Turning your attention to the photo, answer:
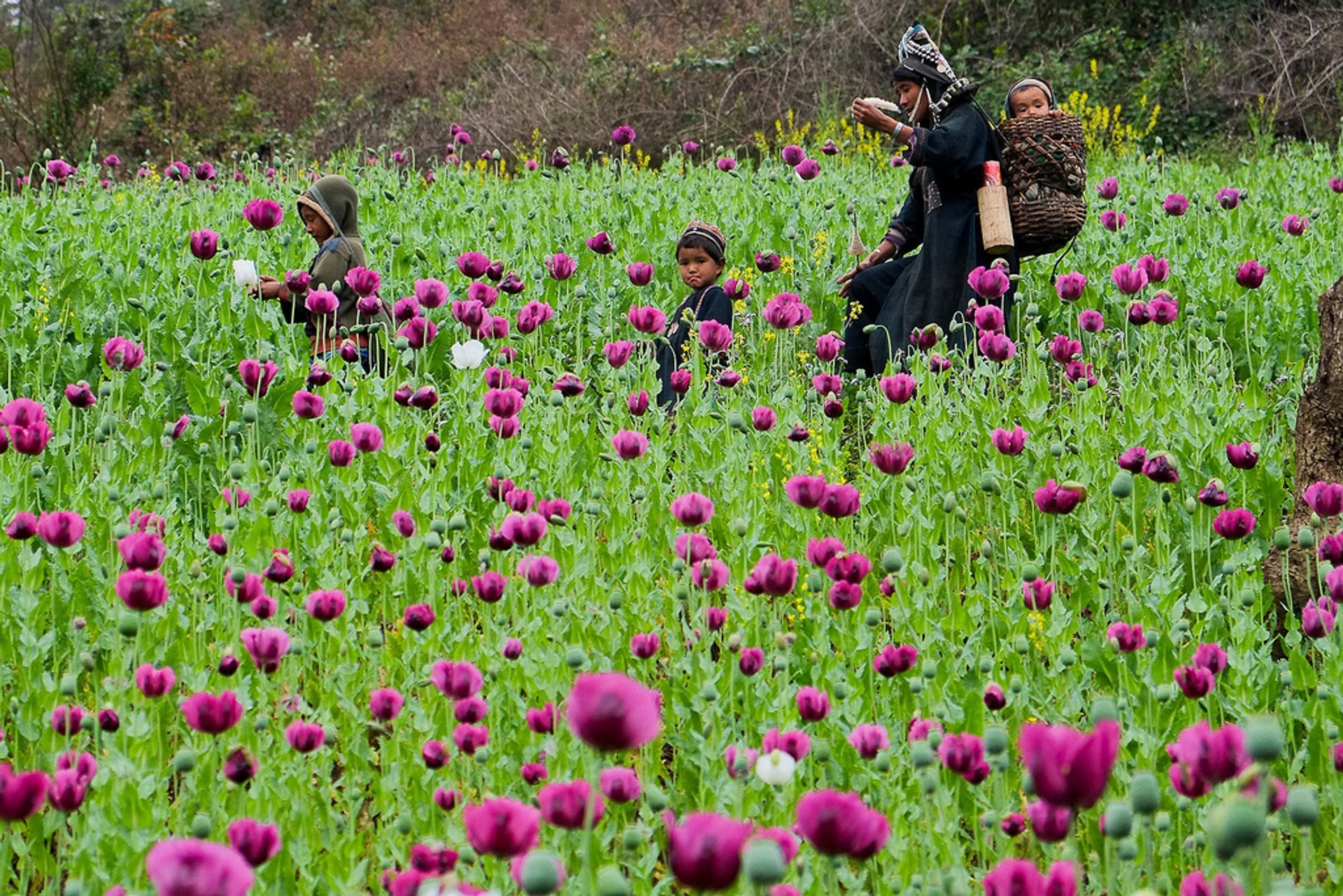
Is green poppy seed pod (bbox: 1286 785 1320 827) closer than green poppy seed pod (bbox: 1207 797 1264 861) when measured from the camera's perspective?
No

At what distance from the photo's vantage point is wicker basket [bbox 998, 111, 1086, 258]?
588 centimetres

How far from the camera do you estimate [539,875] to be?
1271mm

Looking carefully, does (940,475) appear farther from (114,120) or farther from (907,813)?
(114,120)

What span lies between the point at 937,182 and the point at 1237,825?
200 inches

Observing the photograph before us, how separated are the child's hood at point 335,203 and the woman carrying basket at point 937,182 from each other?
7.93ft

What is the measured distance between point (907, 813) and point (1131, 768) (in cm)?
48

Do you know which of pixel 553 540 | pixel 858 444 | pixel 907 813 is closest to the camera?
pixel 907 813

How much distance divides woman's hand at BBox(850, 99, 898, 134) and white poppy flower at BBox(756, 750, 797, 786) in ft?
13.4

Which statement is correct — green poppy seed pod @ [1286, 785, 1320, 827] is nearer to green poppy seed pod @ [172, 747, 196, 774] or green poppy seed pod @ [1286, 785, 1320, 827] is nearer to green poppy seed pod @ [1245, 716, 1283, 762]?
green poppy seed pod @ [1245, 716, 1283, 762]

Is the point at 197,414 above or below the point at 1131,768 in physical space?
below

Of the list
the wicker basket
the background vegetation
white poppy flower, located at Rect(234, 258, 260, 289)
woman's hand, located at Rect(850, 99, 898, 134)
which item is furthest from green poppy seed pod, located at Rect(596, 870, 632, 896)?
the background vegetation

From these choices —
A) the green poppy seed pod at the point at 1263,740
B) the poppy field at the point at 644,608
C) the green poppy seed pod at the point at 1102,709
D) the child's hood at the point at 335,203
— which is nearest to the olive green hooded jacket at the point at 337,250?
the child's hood at the point at 335,203

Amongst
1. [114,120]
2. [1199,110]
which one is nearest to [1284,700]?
[1199,110]

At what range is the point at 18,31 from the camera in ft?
69.8
